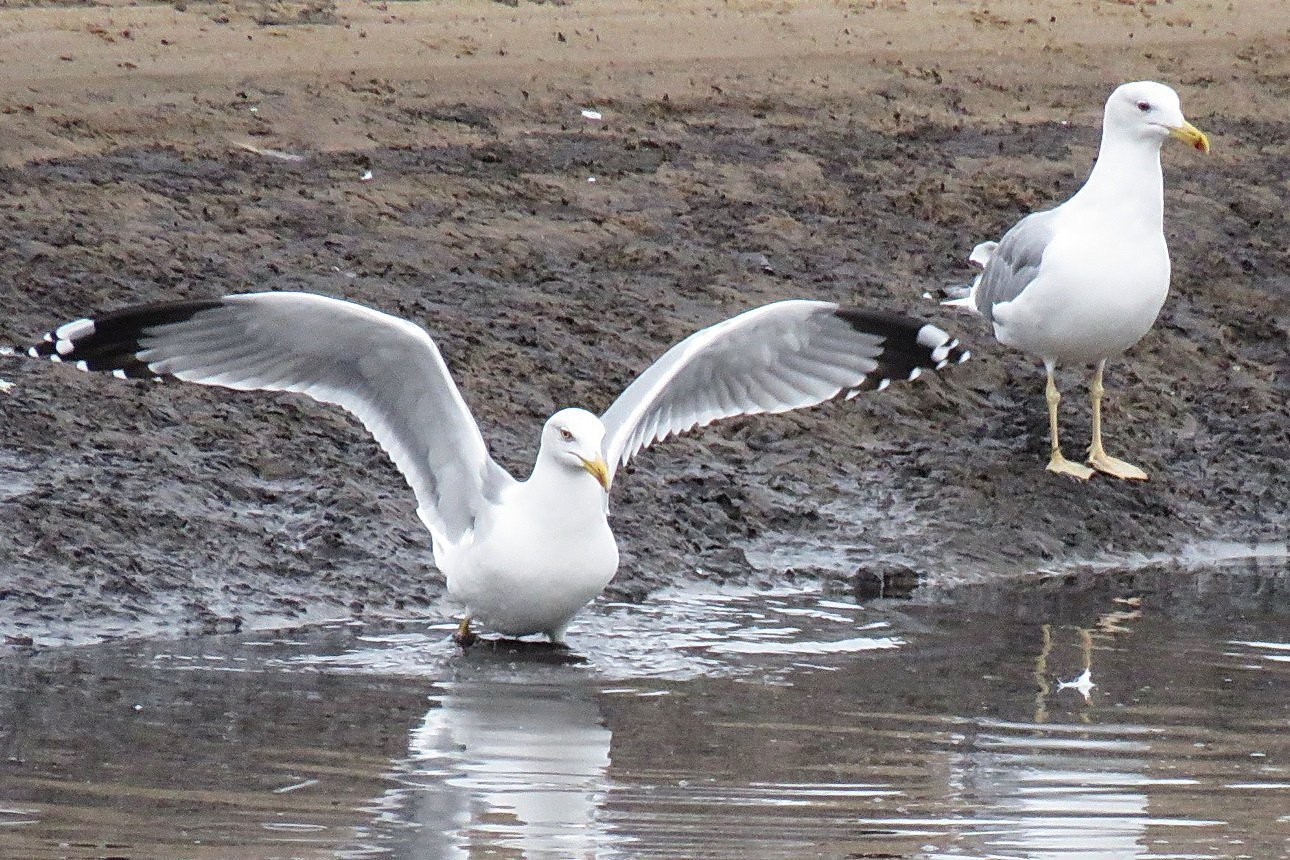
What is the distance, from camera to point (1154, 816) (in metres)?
5.09

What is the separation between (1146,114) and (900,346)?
1929 millimetres

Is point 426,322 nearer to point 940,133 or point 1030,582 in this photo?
point 1030,582

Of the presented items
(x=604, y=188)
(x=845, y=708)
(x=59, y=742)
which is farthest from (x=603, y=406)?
(x=59, y=742)

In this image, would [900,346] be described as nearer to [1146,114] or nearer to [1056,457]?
[1056,457]

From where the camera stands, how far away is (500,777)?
17.6ft

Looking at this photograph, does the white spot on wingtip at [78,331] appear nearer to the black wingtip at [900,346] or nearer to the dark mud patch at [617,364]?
the dark mud patch at [617,364]

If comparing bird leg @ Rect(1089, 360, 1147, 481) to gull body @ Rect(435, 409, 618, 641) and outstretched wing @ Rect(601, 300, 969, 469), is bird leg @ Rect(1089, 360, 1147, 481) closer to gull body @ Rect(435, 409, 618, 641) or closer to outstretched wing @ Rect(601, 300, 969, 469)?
outstretched wing @ Rect(601, 300, 969, 469)

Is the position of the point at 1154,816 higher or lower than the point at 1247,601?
lower

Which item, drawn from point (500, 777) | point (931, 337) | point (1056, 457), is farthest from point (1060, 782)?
point (1056, 457)

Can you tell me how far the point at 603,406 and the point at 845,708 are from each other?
118 inches

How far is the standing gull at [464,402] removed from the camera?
6812mm

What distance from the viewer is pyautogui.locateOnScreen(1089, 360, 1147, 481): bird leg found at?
9.15m

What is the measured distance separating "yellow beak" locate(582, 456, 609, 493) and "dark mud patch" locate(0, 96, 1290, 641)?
1081 millimetres

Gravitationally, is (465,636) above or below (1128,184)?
below
